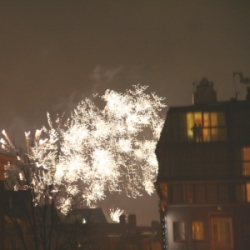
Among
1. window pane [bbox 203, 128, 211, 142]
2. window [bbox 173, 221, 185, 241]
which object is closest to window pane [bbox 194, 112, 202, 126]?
window pane [bbox 203, 128, 211, 142]

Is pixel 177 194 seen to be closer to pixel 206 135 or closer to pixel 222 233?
pixel 222 233

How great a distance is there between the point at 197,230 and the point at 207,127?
776 centimetres

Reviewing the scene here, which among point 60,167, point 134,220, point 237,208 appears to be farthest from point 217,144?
point 134,220

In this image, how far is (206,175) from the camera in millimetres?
45219

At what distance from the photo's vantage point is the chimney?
1917 inches

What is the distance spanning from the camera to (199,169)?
45.4m

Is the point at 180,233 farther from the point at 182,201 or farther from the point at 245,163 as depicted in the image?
the point at 245,163

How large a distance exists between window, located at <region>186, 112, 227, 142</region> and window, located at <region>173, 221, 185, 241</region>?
21.1 ft

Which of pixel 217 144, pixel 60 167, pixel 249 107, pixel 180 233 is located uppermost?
pixel 249 107

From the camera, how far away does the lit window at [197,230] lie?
4438cm

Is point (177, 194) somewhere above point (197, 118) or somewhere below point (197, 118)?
below

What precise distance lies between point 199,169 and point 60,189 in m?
15.4

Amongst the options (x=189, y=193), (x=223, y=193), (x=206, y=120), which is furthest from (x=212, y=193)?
(x=206, y=120)

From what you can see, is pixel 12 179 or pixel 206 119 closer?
pixel 12 179
